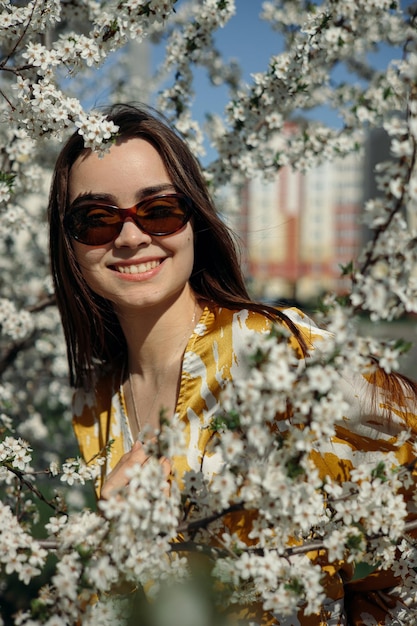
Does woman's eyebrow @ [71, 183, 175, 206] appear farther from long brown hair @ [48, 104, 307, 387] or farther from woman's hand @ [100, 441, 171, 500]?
woman's hand @ [100, 441, 171, 500]

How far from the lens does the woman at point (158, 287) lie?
1.84 meters

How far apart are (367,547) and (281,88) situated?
A: 2.07 metres

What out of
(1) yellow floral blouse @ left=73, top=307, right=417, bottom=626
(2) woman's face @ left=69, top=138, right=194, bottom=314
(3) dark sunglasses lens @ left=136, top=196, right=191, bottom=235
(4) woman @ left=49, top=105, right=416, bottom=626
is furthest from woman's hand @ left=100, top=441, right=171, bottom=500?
(3) dark sunglasses lens @ left=136, top=196, right=191, bottom=235

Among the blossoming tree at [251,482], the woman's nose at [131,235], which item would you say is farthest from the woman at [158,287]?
the blossoming tree at [251,482]

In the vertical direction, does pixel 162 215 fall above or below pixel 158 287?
above

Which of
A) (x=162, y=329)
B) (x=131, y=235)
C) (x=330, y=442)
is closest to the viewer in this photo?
(x=330, y=442)

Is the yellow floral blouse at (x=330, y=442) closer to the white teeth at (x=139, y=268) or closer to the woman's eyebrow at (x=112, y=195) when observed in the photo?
the white teeth at (x=139, y=268)

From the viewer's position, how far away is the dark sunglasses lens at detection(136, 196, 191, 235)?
185 cm

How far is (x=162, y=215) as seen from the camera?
187cm

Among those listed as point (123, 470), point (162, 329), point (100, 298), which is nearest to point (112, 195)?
point (162, 329)

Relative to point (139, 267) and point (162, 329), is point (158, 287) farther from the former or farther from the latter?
point (162, 329)

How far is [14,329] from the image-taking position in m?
3.53

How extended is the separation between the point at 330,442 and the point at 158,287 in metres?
0.65

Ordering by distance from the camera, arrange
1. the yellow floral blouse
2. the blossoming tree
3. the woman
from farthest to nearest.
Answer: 1. the woman
2. the yellow floral blouse
3. the blossoming tree
